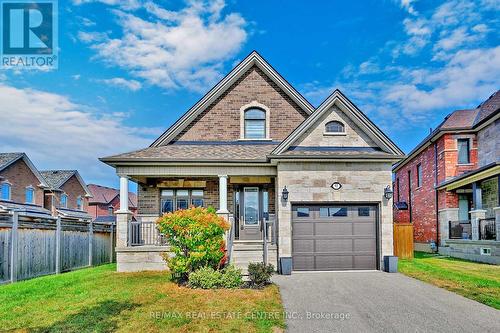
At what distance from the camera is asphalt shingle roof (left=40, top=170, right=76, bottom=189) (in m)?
32.3

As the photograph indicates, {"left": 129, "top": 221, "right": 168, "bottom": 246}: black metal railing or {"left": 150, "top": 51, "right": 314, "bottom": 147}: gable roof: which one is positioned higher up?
{"left": 150, "top": 51, "right": 314, "bottom": 147}: gable roof

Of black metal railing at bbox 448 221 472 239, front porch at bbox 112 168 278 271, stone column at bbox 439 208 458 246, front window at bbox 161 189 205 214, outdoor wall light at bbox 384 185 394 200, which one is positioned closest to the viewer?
outdoor wall light at bbox 384 185 394 200

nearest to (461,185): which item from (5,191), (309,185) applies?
(309,185)

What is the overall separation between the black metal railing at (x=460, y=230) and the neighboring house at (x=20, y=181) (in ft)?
98.3

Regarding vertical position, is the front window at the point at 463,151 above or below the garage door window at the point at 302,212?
above

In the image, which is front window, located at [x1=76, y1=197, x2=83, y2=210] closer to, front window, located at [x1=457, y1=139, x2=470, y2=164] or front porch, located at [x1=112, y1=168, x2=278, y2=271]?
front porch, located at [x1=112, y1=168, x2=278, y2=271]

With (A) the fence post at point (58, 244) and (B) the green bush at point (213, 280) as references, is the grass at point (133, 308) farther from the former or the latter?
(A) the fence post at point (58, 244)

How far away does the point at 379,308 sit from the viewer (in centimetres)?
698

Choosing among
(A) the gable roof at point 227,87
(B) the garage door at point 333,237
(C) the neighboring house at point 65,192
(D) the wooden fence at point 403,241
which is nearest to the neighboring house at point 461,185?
(D) the wooden fence at point 403,241

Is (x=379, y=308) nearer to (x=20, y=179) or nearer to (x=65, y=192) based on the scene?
(x=20, y=179)

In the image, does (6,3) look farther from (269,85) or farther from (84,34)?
(269,85)

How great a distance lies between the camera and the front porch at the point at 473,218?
45.0ft

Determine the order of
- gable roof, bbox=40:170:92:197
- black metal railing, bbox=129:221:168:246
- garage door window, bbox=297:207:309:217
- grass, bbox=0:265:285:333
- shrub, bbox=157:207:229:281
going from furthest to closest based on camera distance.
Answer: gable roof, bbox=40:170:92:197 → black metal railing, bbox=129:221:168:246 → garage door window, bbox=297:207:309:217 → shrub, bbox=157:207:229:281 → grass, bbox=0:265:285:333

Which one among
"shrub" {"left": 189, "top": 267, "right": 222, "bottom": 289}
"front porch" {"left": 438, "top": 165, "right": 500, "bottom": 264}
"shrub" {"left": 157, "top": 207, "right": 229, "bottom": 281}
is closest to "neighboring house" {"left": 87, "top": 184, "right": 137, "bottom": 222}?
"shrub" {"left": 157, "top": 207, "right": 229, "bottom": 281}
